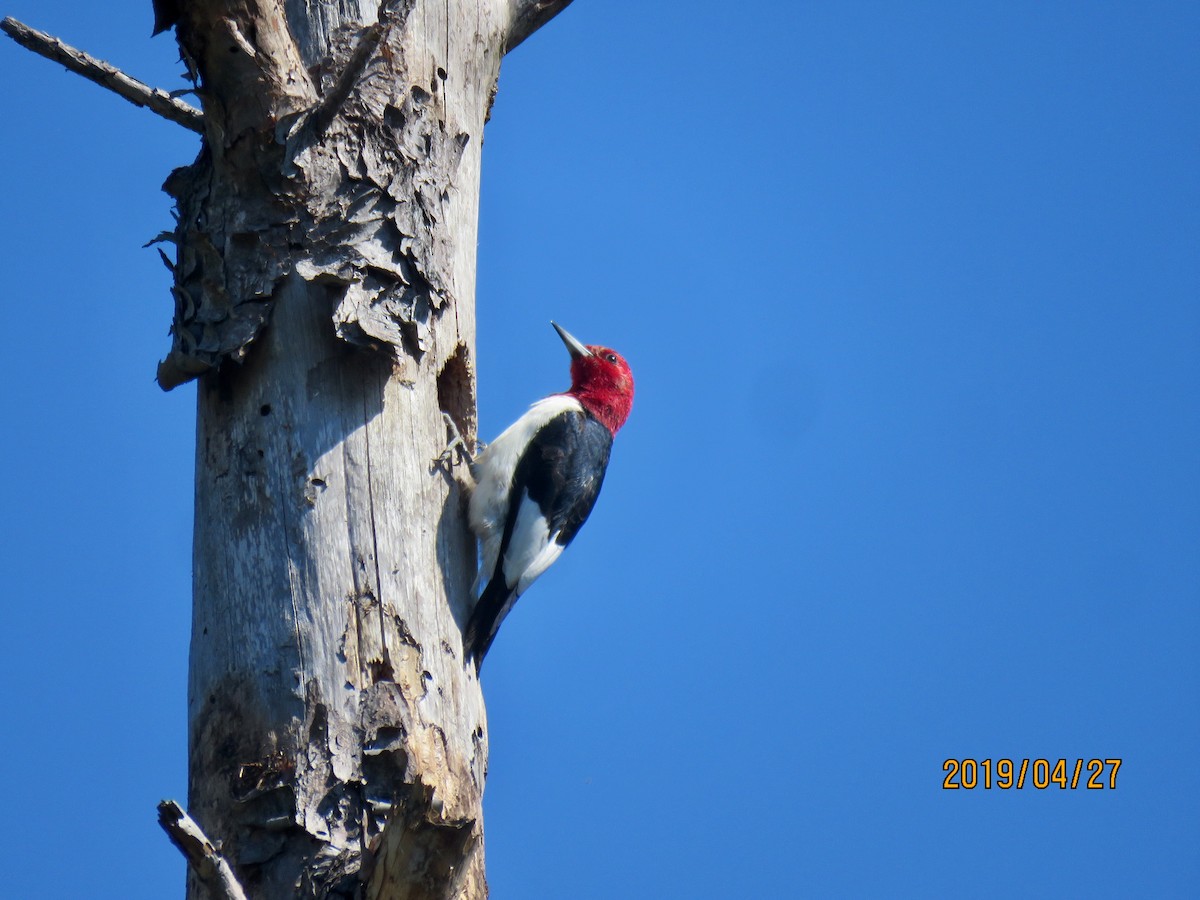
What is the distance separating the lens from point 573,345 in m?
5.42

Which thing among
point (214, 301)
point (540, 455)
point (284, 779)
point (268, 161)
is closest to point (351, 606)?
point (284, 779)

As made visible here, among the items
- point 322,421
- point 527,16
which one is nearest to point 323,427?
point 322,421

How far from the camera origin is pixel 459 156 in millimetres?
3547

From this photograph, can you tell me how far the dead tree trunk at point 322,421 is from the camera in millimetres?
2707

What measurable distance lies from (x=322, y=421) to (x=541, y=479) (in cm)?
143

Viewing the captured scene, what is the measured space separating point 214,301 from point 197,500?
515 mm

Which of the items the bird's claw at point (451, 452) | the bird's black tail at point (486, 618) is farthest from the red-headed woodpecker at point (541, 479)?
the bird's claw at point (451, 452)

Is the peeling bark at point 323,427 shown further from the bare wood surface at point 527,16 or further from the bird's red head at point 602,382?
the bird's red head at point 602,382

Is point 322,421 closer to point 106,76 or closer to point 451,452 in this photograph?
point 451,452

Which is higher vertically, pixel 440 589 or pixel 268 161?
pixel 268 161

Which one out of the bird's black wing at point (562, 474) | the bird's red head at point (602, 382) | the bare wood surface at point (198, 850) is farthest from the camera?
the bird's red head at point (602, 382)

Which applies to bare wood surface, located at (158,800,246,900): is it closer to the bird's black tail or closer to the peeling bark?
the peeling bark

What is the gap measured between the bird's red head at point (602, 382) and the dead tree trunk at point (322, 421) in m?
1.64

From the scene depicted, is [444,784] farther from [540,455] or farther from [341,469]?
[540,455]
